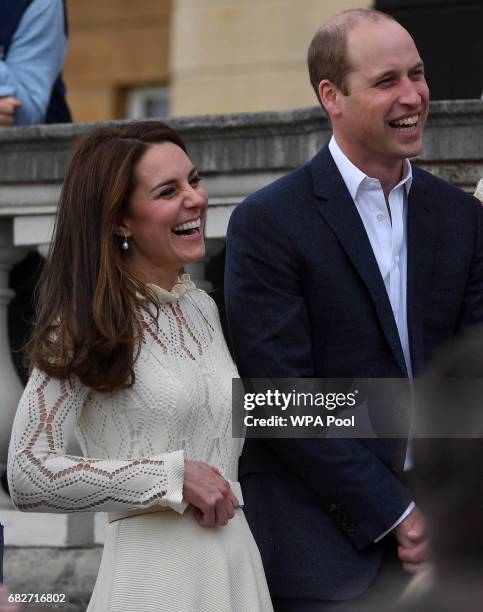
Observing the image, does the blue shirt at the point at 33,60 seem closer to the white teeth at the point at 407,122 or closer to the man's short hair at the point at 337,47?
the man's short hair at the point at 337,47

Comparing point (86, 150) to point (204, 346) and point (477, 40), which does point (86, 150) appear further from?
point (477, 40)

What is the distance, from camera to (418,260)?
3537 millimetres

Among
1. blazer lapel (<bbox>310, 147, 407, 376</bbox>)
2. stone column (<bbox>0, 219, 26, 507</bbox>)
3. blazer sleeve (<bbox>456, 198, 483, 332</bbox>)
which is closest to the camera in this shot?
blazer lapel (<bbox>310, 147, 407, 376</bbox>)

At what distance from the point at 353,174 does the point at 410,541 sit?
2.76 feet

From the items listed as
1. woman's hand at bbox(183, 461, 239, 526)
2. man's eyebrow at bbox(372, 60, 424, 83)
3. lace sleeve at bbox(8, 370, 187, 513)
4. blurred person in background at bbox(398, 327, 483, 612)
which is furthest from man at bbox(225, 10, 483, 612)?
blurred person in background at bbox(398, 327, 483, 612)

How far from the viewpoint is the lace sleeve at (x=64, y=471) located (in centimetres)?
311

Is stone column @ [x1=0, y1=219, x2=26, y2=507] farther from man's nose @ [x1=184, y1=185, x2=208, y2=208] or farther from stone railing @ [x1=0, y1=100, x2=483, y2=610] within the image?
man's nose @ [x1=184, y1=185, x2=208, y2=208]

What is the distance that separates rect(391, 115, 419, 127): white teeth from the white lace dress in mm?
698

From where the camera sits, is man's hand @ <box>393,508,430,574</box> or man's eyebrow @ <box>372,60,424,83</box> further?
man's eyebrow @ <box>372,60,424,83</box>

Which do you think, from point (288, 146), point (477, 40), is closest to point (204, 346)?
point (288, 146)

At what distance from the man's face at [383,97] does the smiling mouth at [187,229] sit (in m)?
0.45

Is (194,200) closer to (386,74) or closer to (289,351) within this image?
(289,351)

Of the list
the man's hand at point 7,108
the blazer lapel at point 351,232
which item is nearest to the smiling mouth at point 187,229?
the blazer lapel at point 351,232

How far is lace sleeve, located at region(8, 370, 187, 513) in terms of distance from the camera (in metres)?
3.11
